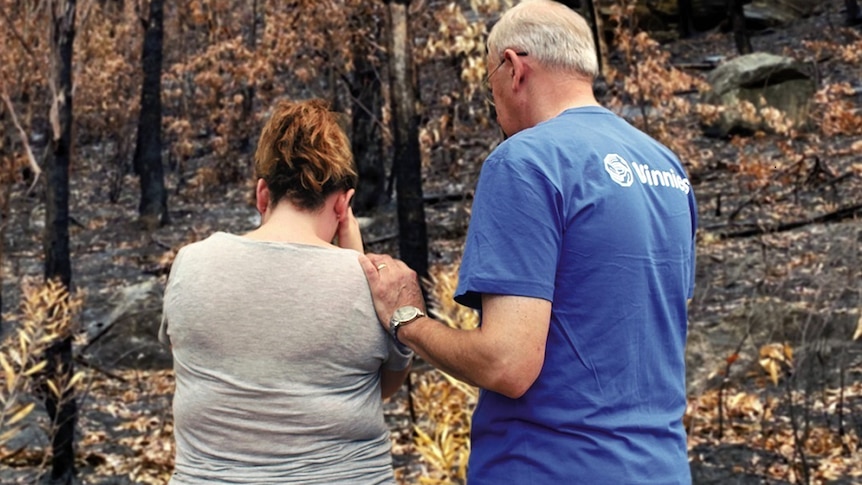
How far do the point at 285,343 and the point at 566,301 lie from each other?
0.61 m

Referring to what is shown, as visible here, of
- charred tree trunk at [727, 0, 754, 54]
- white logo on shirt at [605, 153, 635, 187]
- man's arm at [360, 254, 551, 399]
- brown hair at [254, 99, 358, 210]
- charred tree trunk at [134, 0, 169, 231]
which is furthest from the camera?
charred tree trunk at [727, 0, 754, 54]

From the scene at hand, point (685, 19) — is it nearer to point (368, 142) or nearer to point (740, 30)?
point (740, 30)

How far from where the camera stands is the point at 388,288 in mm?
2582

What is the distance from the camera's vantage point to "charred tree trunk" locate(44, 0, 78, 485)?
816 cm

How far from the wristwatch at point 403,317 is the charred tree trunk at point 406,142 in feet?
26.7

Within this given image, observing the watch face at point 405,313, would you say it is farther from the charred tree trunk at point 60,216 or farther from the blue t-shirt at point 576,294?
the charred tree trunk at point 60,216

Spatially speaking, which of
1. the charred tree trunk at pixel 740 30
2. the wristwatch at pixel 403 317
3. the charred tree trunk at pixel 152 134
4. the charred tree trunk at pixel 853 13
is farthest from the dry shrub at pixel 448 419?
the charred tree trunk at pixel 853 13

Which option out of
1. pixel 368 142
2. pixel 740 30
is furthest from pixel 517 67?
pixel 740 30

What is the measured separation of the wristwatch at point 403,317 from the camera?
8.32 ft

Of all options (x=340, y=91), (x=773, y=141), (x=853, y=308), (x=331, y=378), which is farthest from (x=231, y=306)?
(x=340, y=91)

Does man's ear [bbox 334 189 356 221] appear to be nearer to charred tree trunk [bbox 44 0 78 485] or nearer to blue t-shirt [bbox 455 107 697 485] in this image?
blue t-shirt [bbox 455 107 697 485]

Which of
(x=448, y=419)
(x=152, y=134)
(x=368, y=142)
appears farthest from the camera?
(x=152, y=134)

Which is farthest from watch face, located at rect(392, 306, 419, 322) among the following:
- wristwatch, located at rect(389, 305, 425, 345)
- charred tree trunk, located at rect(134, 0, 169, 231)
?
charred tree trunk, located at rect(134, 0, 169, 231)

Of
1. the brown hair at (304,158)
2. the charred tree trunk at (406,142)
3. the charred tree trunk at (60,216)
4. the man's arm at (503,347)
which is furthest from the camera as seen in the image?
the charred tree trunk at (406,142)
